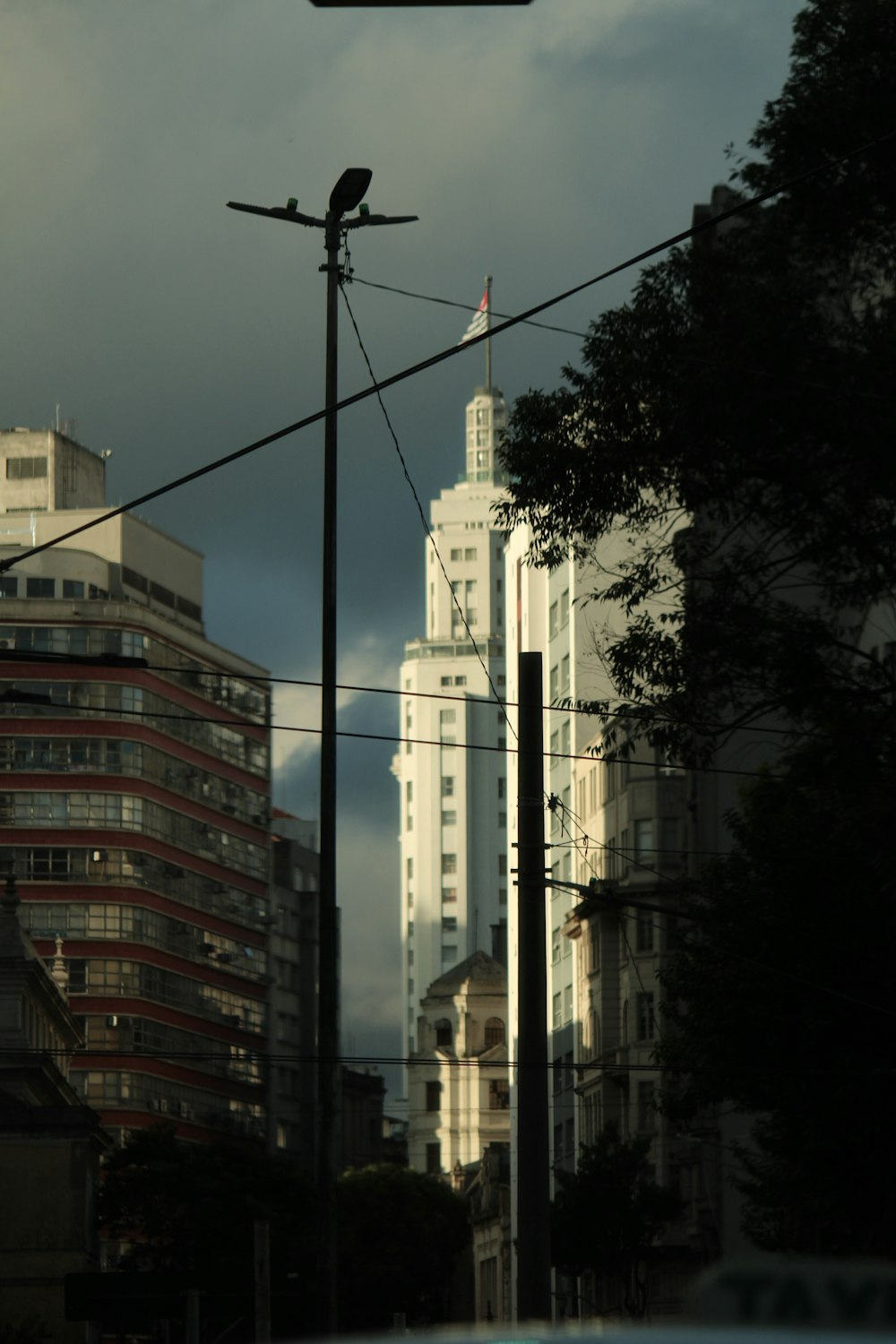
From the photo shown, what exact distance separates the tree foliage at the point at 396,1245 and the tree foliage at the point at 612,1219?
25.1 meters

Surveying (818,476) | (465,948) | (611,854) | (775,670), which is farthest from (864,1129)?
(465,948)

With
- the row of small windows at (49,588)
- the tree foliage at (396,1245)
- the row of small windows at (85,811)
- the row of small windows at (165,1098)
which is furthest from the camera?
the row of small windows at (49,588)

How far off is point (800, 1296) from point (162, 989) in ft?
428

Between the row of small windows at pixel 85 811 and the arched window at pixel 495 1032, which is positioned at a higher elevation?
the row of small windows at pixel 85 811

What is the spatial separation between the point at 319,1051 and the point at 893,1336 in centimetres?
2024

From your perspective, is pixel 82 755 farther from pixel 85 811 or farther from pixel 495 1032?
pixel 495 1032

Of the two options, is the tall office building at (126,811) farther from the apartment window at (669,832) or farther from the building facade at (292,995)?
the apartment window at (669,832)

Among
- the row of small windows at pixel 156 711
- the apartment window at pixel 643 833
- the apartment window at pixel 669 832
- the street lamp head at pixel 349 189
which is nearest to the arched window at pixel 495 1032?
the row of small windows at pixel 156 711

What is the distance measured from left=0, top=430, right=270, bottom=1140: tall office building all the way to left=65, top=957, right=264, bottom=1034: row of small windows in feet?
0.39

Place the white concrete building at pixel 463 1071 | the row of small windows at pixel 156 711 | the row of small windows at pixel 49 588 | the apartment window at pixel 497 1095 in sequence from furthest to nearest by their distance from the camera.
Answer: the apartment window at pixel 497 1095 → the white concrete building at pixel 463 1071 → the row of small windows at pixel 49 588 → the row of small windows at pixel 156 711

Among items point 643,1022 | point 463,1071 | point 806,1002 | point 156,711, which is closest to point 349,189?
point 806,1002

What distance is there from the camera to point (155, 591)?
455ft

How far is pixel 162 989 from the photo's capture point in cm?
13125

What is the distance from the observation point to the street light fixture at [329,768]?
860 inches
